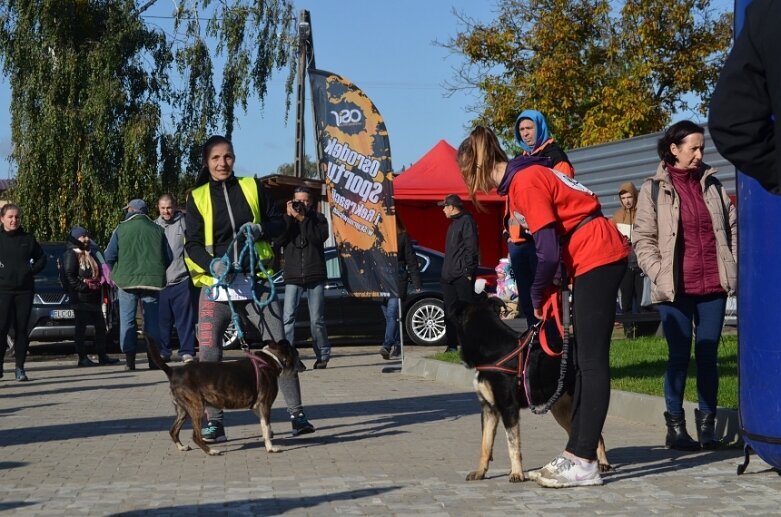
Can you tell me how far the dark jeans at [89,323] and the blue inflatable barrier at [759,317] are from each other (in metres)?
12.5

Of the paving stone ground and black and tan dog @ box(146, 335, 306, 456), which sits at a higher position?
black and tan dog @ box(146, 335, 306, 456)

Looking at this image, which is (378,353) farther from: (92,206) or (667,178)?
(92,206)

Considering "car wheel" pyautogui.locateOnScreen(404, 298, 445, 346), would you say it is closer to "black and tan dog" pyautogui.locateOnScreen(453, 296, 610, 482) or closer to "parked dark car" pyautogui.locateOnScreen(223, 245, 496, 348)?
"parked dark car" pyautogui.locateOnScreen(223, 245, 496, 348)

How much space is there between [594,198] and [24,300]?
31.1 ft

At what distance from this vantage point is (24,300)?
46.3 feet

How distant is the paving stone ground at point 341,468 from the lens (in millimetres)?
5750

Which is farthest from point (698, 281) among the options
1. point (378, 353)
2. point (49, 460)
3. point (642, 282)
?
point (378, 353)

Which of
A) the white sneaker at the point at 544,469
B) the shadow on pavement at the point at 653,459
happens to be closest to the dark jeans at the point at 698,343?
the shadow on pavement at the point at 653,459

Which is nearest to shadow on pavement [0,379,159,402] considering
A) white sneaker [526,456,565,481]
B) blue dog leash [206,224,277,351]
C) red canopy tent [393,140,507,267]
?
blue dog leash [206,224,277,351]

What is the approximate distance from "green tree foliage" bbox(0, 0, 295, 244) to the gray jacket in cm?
1527

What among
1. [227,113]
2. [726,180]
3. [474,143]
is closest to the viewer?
[474,143]

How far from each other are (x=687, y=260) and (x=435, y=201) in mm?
19675

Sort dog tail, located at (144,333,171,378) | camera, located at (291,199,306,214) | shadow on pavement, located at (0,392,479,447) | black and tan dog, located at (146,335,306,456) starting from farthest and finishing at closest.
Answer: camera, located at (291,199,306,214) < shadow on pavement, located at (0,392,479,447) < black and tan dog, located at (146,335,306,456) < dog tail, located at (144,333,171,378)

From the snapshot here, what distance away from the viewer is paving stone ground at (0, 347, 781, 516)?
5750 millimetres
